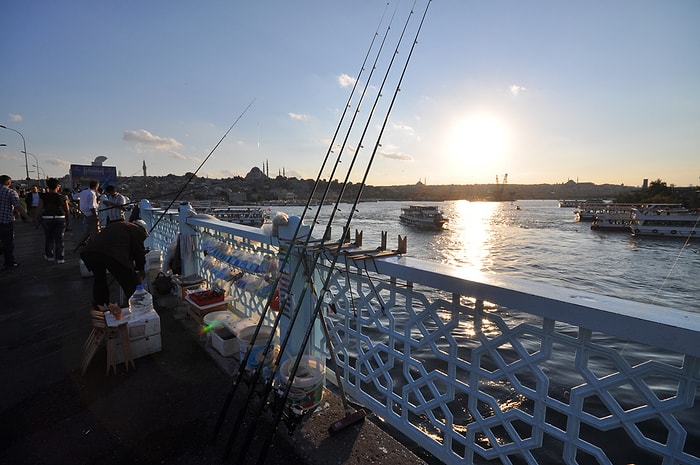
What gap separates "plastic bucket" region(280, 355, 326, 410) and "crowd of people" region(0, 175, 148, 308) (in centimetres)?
281

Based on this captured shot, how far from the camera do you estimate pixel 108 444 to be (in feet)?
7.89

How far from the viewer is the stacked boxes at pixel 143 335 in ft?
11.5

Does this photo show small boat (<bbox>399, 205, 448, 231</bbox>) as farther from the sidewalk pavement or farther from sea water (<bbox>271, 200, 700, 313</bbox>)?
the sidewalk pavement

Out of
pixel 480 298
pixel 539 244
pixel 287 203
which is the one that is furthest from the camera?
pixel 287 203

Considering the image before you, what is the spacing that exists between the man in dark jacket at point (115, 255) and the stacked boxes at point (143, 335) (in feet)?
2.94

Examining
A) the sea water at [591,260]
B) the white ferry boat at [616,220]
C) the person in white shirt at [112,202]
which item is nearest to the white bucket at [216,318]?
the person in white shirt at [112,202]

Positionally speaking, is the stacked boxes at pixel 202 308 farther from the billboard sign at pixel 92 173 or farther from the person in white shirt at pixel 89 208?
the billboard sign at pixel 92 173

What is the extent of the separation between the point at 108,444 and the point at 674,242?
52088 millimetres

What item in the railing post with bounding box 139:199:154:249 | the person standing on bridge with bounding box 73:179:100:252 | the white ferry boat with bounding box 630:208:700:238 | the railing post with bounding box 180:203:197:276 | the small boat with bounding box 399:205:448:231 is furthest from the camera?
the small boat with bounding box 399:205:448:231

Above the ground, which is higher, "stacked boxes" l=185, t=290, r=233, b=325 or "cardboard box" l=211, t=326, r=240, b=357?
"stacked boxes" l=185, t=290, r=233, b=325

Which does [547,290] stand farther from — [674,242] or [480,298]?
[674,242]

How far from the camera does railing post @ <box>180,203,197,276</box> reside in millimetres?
5542

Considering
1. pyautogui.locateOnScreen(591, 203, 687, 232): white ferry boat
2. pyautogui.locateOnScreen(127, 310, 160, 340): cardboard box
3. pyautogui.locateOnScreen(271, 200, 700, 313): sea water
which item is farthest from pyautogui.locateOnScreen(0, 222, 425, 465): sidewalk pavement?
pyautogui.locateOnScreen(591, 203, 687, 232): white ferry boat

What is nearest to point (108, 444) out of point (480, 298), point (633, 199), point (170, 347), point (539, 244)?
point (170, 347)
